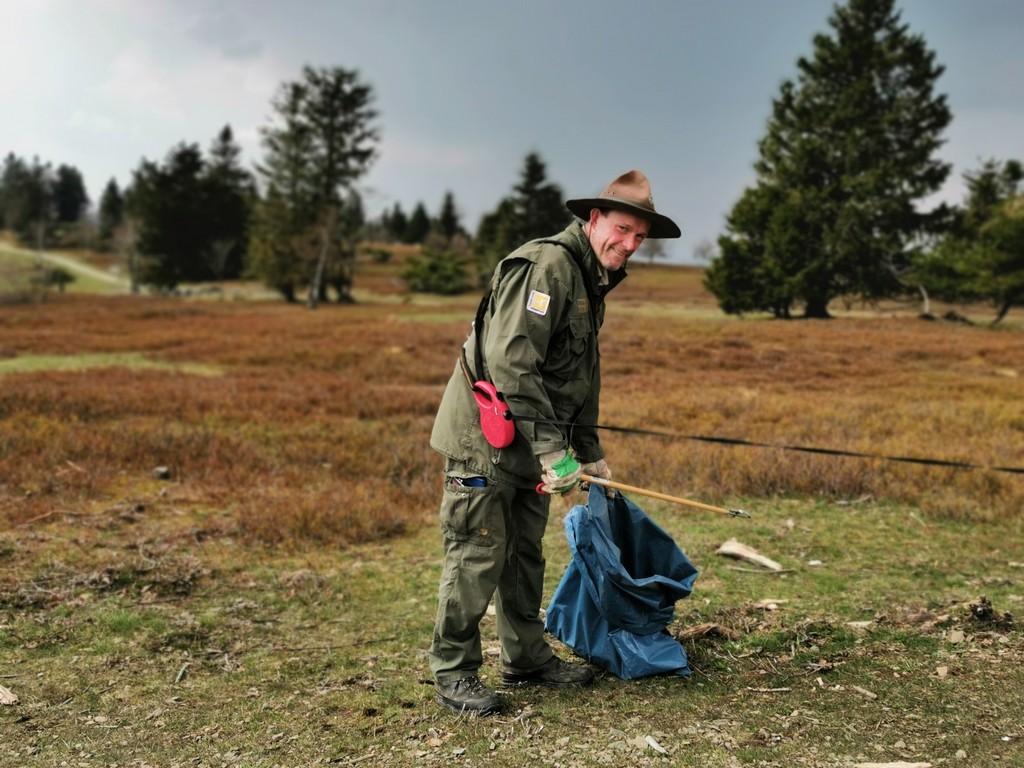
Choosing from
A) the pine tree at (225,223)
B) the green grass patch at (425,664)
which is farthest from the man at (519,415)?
the pine tree at (225,223)

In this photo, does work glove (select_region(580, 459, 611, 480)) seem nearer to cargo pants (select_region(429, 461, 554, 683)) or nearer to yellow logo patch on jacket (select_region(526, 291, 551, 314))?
cargo pants (select_region(429, 461, 554, 683))

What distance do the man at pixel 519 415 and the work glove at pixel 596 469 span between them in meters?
0.25

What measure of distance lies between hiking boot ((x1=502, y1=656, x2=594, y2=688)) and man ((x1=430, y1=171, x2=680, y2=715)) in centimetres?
3

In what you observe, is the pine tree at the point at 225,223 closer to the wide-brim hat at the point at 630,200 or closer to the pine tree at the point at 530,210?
the pine tree at the point at 530,210

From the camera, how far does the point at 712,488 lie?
7453mm

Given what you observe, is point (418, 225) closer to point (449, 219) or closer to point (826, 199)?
point (449, 219)

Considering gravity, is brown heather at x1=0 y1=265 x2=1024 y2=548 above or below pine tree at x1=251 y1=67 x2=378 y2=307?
below

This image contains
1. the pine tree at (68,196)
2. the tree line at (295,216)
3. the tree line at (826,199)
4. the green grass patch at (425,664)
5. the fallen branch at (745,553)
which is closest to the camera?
the green grass patch at (425,664)

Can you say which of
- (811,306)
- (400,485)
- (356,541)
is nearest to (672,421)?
(400,485)

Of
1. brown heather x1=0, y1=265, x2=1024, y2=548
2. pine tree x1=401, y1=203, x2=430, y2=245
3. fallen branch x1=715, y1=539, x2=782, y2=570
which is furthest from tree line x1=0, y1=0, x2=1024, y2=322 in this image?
pine tree x1=401, y1=203, x2=430, y2=245

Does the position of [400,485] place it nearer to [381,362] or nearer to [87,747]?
[87,747]

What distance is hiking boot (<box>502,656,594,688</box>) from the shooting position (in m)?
3.69

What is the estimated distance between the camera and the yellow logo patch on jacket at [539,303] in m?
3.15

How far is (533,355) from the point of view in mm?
Answer: 3172
